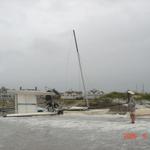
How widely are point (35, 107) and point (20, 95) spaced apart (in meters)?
2.01

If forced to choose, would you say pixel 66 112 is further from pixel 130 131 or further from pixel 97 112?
pixel 130 131

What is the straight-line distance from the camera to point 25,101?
36.2 m

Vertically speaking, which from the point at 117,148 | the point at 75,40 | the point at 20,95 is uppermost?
the point at 75,40

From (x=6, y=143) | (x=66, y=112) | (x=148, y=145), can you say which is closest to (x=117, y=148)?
(x=148, y=145)

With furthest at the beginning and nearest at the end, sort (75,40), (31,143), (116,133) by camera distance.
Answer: (75,40) < (116,133) < (31,143)

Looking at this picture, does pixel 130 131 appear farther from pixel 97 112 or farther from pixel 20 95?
pixel 20 95

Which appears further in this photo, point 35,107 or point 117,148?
point 35,107

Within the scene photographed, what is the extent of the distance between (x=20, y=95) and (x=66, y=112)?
491 cm

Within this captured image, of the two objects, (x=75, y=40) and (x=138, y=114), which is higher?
(x=75, y=40)

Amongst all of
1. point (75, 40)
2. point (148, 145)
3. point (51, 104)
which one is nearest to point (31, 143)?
point (148, 145)

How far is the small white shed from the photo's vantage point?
35906mm

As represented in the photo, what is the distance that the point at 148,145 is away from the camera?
488 inches

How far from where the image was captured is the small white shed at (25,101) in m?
35.9

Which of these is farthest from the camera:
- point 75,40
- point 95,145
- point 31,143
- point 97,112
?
point 75,40
